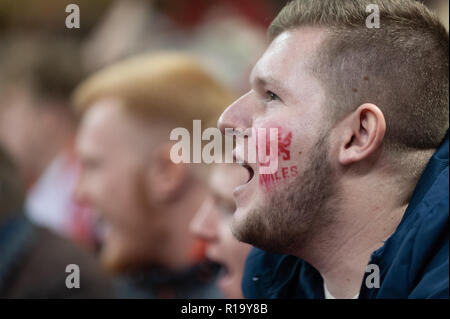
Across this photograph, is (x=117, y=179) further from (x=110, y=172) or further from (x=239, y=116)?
(x=239, y=116)

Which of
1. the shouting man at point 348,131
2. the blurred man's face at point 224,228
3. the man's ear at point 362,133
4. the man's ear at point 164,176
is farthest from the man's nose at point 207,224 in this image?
the man's ear at point 362,133

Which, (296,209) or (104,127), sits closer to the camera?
(296,209)

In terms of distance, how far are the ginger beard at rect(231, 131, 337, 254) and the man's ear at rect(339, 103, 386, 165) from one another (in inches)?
1.2

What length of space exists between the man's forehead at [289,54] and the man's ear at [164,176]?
86cm

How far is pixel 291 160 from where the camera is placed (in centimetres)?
95

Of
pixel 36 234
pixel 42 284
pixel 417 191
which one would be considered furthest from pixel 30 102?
pixel 417 191

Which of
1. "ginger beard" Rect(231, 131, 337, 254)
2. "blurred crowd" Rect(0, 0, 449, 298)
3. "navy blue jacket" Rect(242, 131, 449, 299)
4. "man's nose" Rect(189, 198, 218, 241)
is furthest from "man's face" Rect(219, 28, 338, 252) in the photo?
"man's nose" Rect(189, 198, 218, 241)

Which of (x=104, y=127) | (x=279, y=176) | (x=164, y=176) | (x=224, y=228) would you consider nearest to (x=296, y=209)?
(x=279, y=176)

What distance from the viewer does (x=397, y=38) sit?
932 millimetres

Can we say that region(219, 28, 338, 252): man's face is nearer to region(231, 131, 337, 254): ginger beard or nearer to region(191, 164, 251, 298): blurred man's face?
region(231, 131, 337, 254): ginger beard

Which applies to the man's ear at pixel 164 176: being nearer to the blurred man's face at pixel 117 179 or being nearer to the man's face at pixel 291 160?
the blurred man's face at pixel 117 179

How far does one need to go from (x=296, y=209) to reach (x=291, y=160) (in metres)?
0.08
